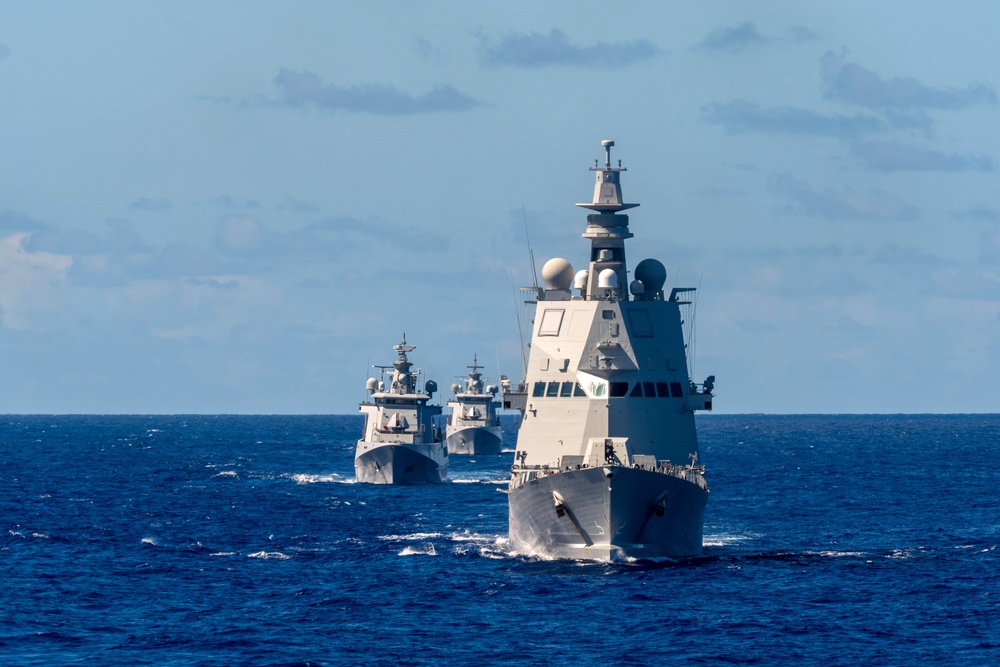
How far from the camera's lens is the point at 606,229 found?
61.8 metres

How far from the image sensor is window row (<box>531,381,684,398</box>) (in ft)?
190

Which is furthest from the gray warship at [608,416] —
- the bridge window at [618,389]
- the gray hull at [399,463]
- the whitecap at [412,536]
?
the gray hull at [399,463]

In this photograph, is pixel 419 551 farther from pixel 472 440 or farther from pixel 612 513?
pixel 472 440

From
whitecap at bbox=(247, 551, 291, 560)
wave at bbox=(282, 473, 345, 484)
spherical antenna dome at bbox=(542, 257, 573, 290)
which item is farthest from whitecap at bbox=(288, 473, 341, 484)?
spherical antenna dome at bbox=(542, 257, 573, 290)

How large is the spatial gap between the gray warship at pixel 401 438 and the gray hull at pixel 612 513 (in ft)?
161

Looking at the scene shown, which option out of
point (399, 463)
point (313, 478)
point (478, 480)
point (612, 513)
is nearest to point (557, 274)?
point (612, 513)

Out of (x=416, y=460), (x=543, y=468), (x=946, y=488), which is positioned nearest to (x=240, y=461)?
(x=416, y=460)

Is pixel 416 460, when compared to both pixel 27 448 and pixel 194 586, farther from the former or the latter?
pixel 27 448

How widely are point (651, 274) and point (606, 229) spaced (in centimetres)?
253

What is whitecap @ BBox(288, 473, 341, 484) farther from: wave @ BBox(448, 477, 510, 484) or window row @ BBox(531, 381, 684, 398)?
window row @ BBox(531, 381, 684, 398)

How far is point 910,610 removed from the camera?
48781 millimetres

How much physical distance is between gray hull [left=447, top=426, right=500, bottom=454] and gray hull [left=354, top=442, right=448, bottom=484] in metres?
42.7

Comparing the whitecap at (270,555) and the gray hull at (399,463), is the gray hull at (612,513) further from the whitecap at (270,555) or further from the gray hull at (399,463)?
the gray hull at (399,463)

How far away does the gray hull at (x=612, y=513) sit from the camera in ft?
176
